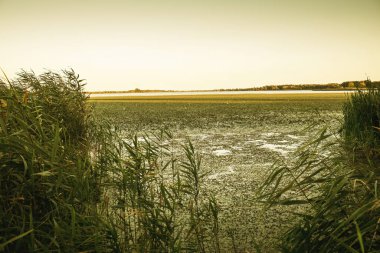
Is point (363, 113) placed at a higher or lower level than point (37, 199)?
higher

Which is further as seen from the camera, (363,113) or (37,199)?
(363,113)

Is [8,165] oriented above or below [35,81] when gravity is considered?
below

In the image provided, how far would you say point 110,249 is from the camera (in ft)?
8.16

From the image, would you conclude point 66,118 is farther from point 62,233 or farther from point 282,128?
point 282,128

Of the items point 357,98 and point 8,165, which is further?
point 357,98

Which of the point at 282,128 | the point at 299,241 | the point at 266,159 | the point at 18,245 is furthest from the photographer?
the point at 282,128

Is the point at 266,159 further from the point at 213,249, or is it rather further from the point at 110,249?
the point at 110,249

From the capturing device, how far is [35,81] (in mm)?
5188

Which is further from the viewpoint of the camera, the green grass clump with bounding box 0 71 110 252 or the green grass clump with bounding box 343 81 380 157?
the green grass clump with bounding box 343 81 380 157

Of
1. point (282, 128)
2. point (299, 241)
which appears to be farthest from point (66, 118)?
point (282, 128)

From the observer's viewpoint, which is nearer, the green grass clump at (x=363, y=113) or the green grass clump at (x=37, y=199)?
the green grass clump at (x=37, y=199)

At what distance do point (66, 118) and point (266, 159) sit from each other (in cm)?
411

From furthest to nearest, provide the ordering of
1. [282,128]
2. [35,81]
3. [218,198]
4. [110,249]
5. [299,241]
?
1. [282,128]
2. [35,81]
3. [218,198]
4. [110,249]
5. [299,241]

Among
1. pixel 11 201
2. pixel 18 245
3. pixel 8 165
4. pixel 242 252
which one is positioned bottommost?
pixel 242 252
